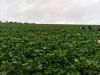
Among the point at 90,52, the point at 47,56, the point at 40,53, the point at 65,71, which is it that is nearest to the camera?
the point at 65,71

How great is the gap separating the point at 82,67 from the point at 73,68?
1.08 feet

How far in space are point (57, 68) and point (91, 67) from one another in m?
1.15

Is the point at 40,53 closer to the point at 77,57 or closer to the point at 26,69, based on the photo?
the point at 77,57

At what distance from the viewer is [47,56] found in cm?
1084

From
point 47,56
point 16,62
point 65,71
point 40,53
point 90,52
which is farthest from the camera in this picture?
point 90,52

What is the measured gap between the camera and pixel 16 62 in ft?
31.9

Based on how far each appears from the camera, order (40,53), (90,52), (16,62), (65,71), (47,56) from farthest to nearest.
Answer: (90,52) < (40,53) < (47,56) < (16,62) < (65,71)

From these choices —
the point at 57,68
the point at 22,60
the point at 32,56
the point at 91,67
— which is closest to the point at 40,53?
the point at 32,56

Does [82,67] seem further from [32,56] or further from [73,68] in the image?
[32,56]

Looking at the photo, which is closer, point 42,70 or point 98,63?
point 42,70

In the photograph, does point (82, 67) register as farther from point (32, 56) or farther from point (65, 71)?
point (32, 56)

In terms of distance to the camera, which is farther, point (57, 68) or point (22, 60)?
point (22, 60)

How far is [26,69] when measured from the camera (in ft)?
30.1

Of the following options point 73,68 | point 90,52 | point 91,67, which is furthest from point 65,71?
point 90,52
